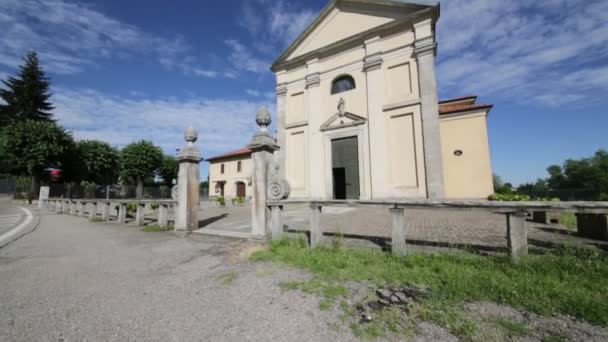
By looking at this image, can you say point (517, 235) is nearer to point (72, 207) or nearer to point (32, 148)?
point (72, 207)

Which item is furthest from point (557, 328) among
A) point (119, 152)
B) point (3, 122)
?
point (3, 122)

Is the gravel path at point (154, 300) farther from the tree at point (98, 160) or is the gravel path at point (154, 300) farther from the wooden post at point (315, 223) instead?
the tree at point (98, 160)

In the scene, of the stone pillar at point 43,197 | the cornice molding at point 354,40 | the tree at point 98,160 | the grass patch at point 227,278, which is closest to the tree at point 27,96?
the tree at point 98,160

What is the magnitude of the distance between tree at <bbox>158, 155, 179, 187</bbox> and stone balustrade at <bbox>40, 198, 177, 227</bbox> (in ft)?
54.5

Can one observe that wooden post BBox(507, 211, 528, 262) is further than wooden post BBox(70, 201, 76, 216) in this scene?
No

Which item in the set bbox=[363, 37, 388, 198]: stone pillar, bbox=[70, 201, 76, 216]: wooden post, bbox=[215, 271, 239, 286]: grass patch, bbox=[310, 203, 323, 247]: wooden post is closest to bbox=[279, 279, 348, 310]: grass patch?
bbox=[215, 271, 239, 286]: grass patch

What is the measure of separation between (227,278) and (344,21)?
1597cm

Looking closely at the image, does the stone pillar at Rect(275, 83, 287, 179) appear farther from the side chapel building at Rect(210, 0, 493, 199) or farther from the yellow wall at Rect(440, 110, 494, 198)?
the yellow wall at Rect(440, 110, 494, 198)

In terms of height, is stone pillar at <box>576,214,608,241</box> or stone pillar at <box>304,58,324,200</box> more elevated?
stone pillar at <box>304,58,324,200</box>

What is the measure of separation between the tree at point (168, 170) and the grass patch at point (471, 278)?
3464 cm

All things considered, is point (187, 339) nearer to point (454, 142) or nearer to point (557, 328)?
Answer: point (557, 328)

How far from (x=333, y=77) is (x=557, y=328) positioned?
14284 millimetres

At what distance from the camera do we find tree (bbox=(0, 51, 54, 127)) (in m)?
29.2

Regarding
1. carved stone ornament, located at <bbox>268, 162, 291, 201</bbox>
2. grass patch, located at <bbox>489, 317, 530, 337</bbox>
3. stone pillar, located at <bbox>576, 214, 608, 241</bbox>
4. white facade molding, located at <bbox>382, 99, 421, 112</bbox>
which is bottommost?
grass patch, located at <bbox>489, 317, 530, 337</bbox>
